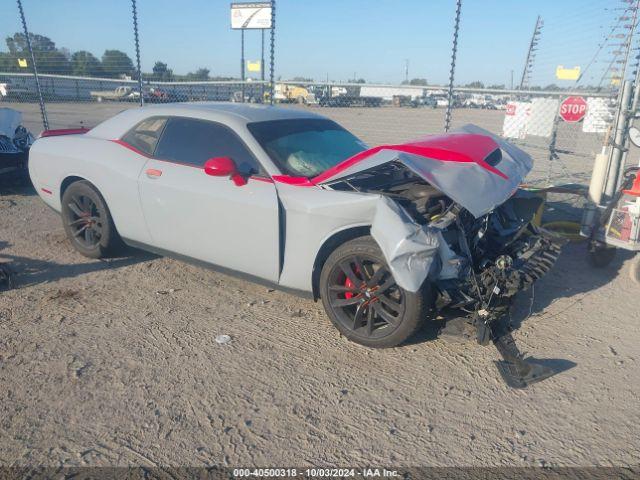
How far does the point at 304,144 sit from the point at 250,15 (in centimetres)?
689

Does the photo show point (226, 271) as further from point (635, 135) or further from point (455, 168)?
point (635, 135)

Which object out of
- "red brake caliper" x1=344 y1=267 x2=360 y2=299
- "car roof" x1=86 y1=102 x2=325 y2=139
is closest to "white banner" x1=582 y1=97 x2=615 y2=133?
"car roof" x1=86 y1=102 x2=325 y2=139

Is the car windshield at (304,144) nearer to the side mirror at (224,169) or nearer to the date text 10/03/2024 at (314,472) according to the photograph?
the side mirror at (224,169)

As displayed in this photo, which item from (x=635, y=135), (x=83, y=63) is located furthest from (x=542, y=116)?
(x=83, y=63)

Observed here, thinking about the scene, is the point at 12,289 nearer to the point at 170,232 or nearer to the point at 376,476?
the point at 170,232

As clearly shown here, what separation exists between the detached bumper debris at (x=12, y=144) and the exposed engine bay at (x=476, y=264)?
6026 mm

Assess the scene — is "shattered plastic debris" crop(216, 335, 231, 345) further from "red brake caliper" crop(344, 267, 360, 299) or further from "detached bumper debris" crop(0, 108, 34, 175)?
"detached bumper debris" crop(0, 108, 34, 175)

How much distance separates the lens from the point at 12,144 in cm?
736

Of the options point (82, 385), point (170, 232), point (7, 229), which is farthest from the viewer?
point (7, 229)

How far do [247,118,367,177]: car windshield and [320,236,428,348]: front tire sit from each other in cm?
85

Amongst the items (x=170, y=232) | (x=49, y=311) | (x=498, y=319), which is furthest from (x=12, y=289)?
(x=498, y=319)

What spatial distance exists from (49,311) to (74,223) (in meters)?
1.37

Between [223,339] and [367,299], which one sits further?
[223,339]

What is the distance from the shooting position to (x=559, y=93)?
23.7 ft
